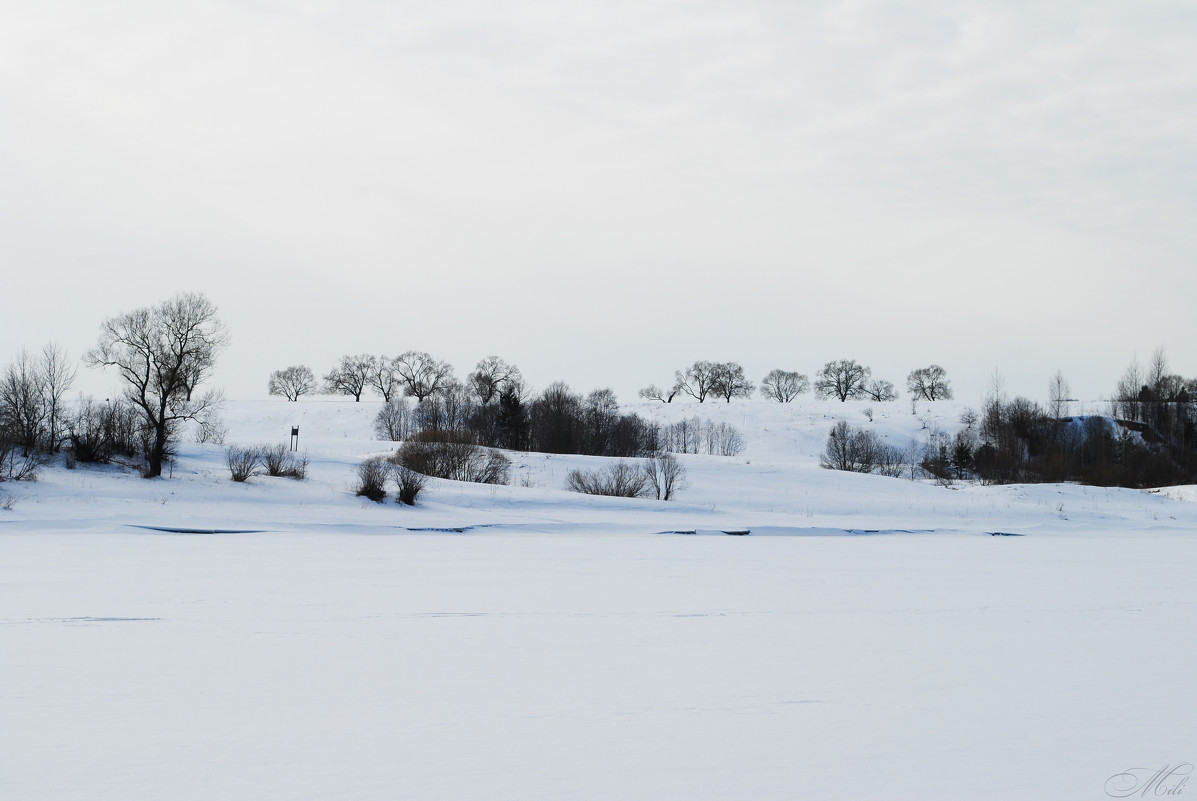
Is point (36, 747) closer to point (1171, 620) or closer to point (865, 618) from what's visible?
point (865, 618)

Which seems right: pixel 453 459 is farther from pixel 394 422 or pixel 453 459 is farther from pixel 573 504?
pixel 394 422

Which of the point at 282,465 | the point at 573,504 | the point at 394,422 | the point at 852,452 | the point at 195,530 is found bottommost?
the point at 195,530

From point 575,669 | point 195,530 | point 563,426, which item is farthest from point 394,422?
point 575,669

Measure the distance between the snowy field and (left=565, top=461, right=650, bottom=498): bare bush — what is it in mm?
13326

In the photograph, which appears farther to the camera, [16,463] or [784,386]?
[784,386]

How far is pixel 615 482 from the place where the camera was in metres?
32.4

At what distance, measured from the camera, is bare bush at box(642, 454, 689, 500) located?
3191 cm

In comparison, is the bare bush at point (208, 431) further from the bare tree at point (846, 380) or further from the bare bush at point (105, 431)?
the bare tree at point (846, 380)

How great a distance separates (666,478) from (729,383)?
74.2m

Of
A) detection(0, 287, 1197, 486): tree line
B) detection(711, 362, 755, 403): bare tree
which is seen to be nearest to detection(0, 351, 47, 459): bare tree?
detection(0, 287, 1197, 486): tree line

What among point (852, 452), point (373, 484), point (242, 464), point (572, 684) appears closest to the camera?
point (572, 684)

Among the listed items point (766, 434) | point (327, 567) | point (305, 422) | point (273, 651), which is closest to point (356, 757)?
point (273, 651)

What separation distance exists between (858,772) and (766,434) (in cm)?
6534

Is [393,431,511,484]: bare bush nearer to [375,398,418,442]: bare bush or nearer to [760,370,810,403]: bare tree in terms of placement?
[375,398,418,442]: bare bush
